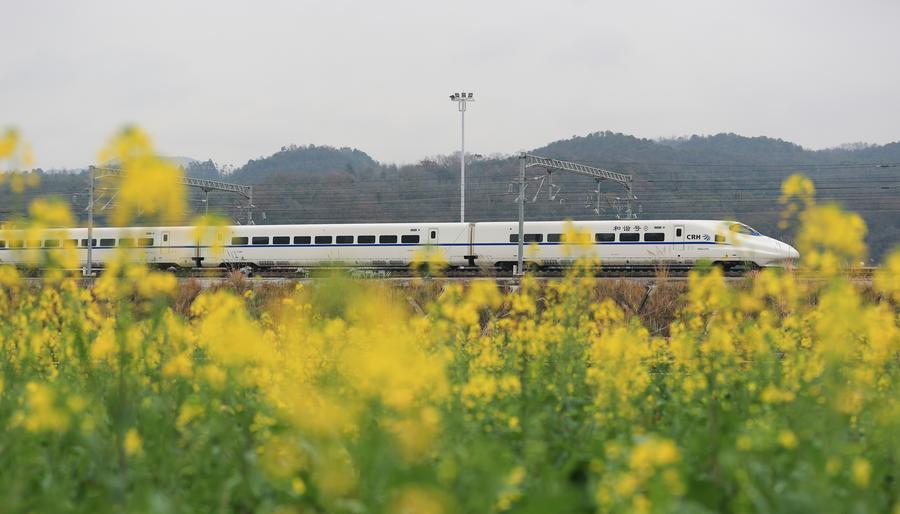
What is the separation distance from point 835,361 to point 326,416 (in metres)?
1.85

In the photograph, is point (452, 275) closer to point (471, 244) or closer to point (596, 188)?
point (471, 244)

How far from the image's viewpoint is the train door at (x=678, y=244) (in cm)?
2409

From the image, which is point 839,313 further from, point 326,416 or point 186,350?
point 186,350

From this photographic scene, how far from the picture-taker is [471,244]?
2648 centimetres

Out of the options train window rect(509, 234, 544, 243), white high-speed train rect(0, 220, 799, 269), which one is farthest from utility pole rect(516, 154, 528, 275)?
white high-speed train rect(0, 220, 799, 269)

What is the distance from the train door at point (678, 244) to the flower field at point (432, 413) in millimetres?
19182

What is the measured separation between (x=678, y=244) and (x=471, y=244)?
654 centimetres

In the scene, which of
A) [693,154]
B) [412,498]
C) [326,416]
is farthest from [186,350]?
[693,154]

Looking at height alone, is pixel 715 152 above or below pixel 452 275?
above

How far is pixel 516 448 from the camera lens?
150 inches

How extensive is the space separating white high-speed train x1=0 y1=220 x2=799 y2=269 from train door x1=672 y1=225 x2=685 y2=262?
3 centimetres

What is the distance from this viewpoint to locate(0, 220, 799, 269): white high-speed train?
79.0 feet

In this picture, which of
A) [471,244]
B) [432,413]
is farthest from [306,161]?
[432,413]

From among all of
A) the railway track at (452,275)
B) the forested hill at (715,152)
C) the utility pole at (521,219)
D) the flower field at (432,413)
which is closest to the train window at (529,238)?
the utility pole at (521,219)
